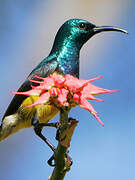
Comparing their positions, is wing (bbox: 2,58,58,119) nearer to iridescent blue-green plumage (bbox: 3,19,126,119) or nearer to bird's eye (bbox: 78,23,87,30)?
iridescent blue-green plumage (bbox: 3,19,126,119)

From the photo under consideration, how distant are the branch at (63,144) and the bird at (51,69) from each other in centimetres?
153

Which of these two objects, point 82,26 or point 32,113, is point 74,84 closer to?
point 32,113

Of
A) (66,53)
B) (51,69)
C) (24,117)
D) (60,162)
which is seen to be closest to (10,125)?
(24,117)

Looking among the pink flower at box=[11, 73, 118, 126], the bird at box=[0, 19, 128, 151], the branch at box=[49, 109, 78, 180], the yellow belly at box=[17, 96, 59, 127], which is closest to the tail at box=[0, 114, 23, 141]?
the bird at box=[0, 19, 128, 151]

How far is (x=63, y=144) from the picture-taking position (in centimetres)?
205

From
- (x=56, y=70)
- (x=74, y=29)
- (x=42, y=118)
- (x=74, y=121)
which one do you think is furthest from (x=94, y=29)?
(x=74, y=121)

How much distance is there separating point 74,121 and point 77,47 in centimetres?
230

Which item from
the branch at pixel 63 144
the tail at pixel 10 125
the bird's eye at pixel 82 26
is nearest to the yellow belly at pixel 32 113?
the tail at pixel 10 125

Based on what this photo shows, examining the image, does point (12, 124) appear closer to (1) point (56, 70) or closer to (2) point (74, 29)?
(1) point (56, 70)

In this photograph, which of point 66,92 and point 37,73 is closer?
point 66,92

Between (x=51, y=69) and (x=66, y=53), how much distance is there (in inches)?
12.3

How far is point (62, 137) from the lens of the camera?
6.65 feet

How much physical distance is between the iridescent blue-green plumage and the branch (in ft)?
6.01

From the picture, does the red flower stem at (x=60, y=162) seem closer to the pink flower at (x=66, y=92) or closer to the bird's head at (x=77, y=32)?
the pink flower at (x=66, y=92)
